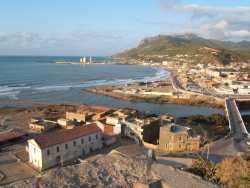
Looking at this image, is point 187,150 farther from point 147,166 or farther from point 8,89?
point 8,89

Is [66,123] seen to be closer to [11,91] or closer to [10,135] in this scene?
[10,135]

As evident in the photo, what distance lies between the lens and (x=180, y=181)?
1723 cm

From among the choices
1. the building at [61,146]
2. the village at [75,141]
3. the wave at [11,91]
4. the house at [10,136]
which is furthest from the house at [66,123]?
the wave at [11,91]

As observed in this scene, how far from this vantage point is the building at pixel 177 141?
28000mm

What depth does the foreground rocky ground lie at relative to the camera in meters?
16.1

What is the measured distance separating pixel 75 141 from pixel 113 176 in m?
9.81

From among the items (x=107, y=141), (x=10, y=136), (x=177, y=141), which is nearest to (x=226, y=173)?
(x=177, y=141)

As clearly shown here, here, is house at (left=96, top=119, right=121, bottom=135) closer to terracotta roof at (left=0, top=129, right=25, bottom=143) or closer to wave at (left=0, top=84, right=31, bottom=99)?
terracotta roof at (left=0, top=129, right=25, bottom=143)

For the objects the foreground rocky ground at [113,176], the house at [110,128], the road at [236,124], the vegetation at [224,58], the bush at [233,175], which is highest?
the vegetation at [224,58]

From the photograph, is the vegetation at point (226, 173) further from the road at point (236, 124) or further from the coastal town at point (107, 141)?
the road at point (236, 124)

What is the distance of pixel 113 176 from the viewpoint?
56.2ft

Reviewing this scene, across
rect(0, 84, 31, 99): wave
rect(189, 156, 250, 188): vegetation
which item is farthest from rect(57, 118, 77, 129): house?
rect(0, 84, 31, 99): wave

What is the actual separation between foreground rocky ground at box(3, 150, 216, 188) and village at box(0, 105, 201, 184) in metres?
6.50

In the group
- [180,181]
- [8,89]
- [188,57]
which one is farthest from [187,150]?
[188,57]
